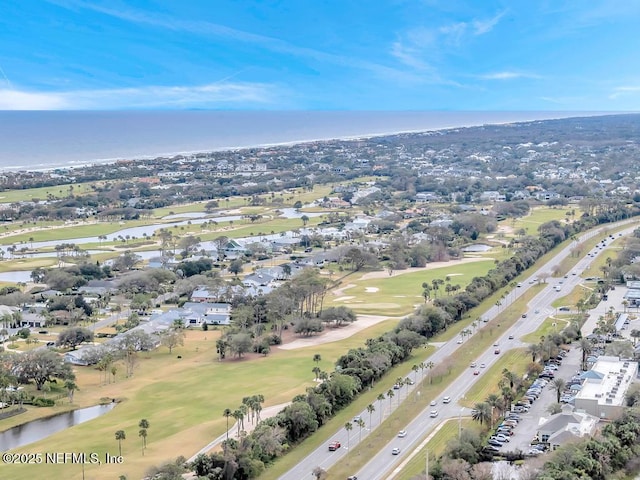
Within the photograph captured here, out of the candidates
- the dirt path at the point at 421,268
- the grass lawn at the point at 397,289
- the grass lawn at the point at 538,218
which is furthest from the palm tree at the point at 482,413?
the grass lawn at the point at 538,218

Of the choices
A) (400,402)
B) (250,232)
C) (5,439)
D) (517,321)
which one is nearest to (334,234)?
(250,232)

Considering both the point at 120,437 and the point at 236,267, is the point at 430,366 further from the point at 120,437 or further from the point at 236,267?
the point at 236,267

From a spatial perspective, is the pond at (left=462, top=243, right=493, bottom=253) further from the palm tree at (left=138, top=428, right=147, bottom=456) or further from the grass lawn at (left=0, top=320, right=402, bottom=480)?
the palm tree at (left=138, top=428, right=147, bottom=456)

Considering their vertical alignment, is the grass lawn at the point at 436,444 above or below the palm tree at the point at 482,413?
below

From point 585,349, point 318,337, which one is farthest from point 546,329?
point 318,337

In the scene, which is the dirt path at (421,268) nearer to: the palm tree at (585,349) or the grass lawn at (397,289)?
the grass lawn at (397,289)

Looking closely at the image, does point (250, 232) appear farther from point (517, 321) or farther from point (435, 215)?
point (517, 321)
